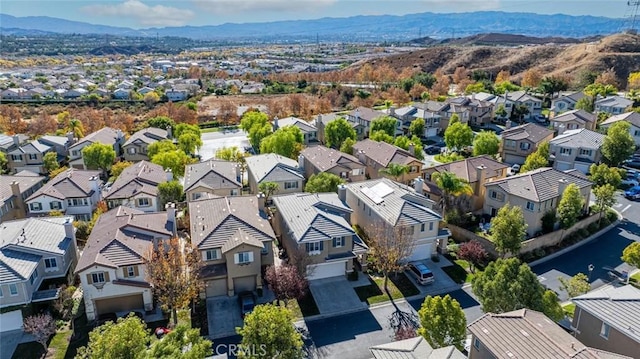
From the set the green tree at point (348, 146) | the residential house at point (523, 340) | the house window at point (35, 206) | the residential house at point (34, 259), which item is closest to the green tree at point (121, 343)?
the residential house at point (34, 259)

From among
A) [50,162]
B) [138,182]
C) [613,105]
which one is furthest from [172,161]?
[613,105]

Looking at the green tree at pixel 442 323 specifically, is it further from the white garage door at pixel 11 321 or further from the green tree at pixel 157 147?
the green tree at pixel 157 147

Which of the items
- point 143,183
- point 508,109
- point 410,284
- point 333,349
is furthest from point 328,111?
point 333,349

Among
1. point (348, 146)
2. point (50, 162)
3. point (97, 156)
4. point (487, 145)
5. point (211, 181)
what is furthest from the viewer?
point (348, 146)

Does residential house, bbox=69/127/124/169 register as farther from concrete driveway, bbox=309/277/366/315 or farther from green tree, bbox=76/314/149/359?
green tree, bbox=76/314/149/359

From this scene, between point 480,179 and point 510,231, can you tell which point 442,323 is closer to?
point 510,231
